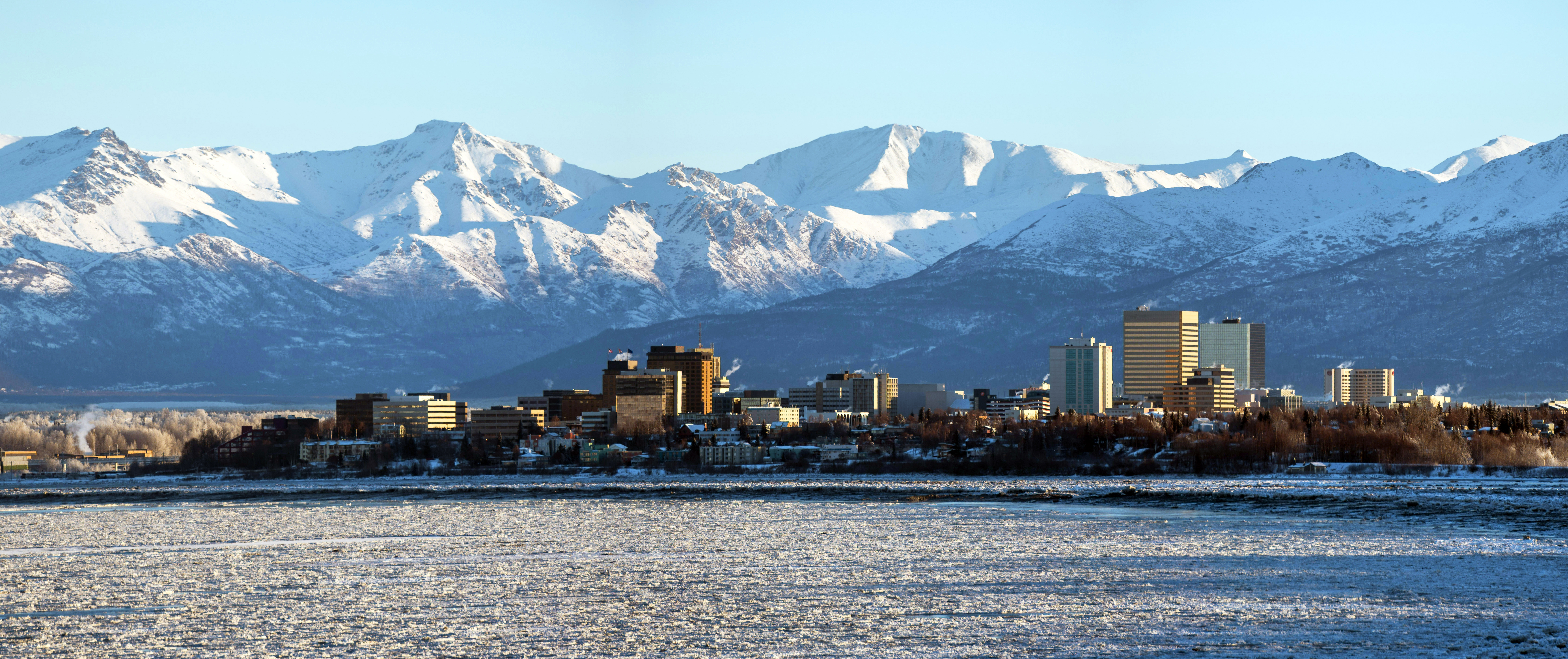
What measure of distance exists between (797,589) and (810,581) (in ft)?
9.39

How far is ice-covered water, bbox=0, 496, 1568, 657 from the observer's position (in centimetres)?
5597

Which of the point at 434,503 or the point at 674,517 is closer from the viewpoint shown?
the point at 674,517

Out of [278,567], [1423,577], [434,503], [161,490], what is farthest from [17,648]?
[161,490]

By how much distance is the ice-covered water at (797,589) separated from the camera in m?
56.0

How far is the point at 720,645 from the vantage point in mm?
55719

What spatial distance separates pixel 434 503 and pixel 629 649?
3315 inches

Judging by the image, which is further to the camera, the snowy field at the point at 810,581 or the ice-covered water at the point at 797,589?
the snowy field at the point at 810,581

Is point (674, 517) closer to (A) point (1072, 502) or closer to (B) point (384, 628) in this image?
(A) point (1072, 502)

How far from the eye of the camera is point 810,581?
71.6m

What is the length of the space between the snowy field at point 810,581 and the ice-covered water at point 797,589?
21 centimetres

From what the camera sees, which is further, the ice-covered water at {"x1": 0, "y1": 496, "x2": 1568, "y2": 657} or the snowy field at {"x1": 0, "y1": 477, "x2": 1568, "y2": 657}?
the snowy field at {"x1": 0, "y1": 477, "x2": 1568, "y2": 657}

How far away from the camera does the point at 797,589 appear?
6875cm

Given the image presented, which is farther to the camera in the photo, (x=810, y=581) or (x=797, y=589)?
(x=810, y=581)

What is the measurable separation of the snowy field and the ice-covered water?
21cm
